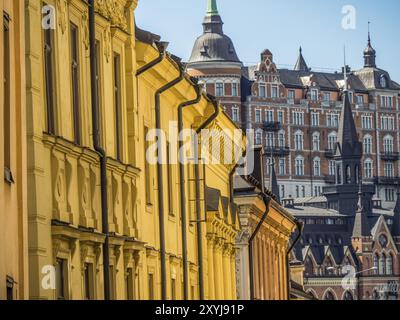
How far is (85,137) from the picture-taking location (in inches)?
704

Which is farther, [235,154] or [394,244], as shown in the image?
[394,244]

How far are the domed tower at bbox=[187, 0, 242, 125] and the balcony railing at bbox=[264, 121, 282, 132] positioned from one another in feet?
21.3

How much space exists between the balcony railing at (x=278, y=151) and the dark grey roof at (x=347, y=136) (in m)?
5.67

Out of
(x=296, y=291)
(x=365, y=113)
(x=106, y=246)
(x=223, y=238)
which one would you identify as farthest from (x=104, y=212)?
(x=365, y=113)

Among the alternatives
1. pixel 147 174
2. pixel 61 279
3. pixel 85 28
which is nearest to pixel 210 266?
pixel 147 174

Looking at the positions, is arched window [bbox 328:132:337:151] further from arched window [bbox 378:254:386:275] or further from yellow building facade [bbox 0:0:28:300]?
yellow building facade [bbox 0:0:28:300]

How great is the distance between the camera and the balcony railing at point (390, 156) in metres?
194

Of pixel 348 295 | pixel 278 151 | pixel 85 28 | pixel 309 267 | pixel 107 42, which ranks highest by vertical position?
pixel 278 151

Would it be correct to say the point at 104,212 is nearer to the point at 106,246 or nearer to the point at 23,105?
the point at 106,246

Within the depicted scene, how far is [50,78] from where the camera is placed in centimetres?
1611

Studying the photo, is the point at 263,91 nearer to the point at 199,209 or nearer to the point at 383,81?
the point at 383,81

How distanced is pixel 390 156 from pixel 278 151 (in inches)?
803

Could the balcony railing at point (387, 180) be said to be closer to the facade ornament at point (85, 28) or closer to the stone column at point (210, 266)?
the stone column at point (210, 266)
